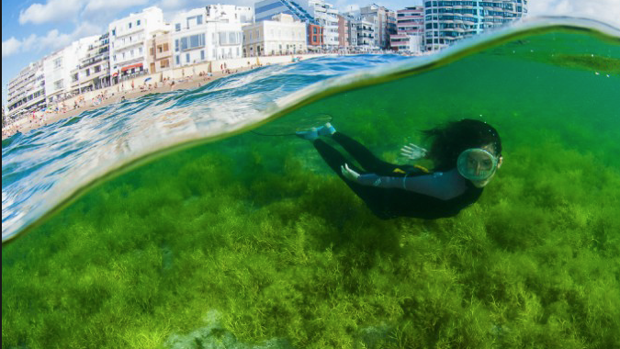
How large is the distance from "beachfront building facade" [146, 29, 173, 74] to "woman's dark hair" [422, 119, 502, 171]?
3222mm

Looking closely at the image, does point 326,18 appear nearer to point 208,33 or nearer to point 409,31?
point 409,31

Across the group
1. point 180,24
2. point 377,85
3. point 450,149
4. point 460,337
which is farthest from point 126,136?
point 460,337

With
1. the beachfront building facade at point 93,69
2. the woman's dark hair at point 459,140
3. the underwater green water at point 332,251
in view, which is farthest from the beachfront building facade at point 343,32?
the beachfront building facade at point 93,69

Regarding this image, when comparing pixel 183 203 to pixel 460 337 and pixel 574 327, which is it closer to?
pixel 460 337

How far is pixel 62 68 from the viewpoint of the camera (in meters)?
4.86

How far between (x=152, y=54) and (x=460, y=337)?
14.7ft

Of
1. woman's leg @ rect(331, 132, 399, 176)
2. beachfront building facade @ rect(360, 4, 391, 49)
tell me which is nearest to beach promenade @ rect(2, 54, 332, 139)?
beachfront building facade @ rect(360, 4, 391, 49)

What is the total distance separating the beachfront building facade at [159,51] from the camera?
15.1 feet

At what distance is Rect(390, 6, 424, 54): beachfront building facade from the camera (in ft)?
15.1

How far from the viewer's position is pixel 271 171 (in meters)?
5.66

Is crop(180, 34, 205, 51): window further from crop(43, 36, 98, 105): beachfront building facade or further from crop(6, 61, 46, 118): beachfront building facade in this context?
crop(6, 61, 46, 118): beachfront building facade

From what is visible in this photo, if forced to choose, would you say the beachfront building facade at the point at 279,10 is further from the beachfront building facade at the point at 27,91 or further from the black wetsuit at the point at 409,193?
the beachfront building facade at the point at 27,91

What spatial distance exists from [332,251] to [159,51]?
9.93 ft

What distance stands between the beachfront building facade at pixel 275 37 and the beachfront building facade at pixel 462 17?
147 cm
